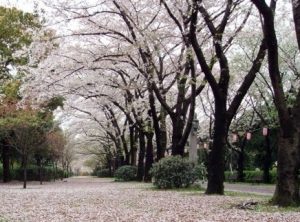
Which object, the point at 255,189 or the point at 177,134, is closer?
the point at 177,134

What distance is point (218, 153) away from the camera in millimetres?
14016

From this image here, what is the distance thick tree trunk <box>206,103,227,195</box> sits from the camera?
45.6 ft

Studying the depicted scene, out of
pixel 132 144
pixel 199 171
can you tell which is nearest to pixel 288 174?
pixel 199 171

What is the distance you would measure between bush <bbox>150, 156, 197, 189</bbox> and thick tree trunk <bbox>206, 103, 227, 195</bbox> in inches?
149

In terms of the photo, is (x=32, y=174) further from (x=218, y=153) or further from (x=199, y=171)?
(x=218, y=153)

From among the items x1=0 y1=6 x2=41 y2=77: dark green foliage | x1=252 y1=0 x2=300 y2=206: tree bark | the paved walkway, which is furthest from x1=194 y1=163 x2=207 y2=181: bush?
x1=0 y1=6 x2=41 y2=77: dark green foliage

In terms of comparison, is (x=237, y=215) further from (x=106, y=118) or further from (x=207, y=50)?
(x=106, y=118)

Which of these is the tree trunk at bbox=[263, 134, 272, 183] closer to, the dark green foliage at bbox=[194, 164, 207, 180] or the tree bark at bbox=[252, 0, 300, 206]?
the dark green foliage at bbox=[194, 164, 207, 180]

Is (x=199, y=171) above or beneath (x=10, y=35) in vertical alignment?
beneath

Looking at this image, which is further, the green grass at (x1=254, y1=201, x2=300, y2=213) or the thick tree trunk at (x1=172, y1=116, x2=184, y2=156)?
the thick tree trunk at (x1=172, y1=116, x2=184, y2=156)

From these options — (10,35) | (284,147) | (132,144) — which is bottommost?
(284,147)

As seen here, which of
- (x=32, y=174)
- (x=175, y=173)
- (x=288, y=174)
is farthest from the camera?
(x=32, y=174)

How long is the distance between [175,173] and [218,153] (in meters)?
4.43

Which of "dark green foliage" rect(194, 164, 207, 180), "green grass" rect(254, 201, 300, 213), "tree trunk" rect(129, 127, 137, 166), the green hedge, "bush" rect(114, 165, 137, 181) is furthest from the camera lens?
the green hedge
